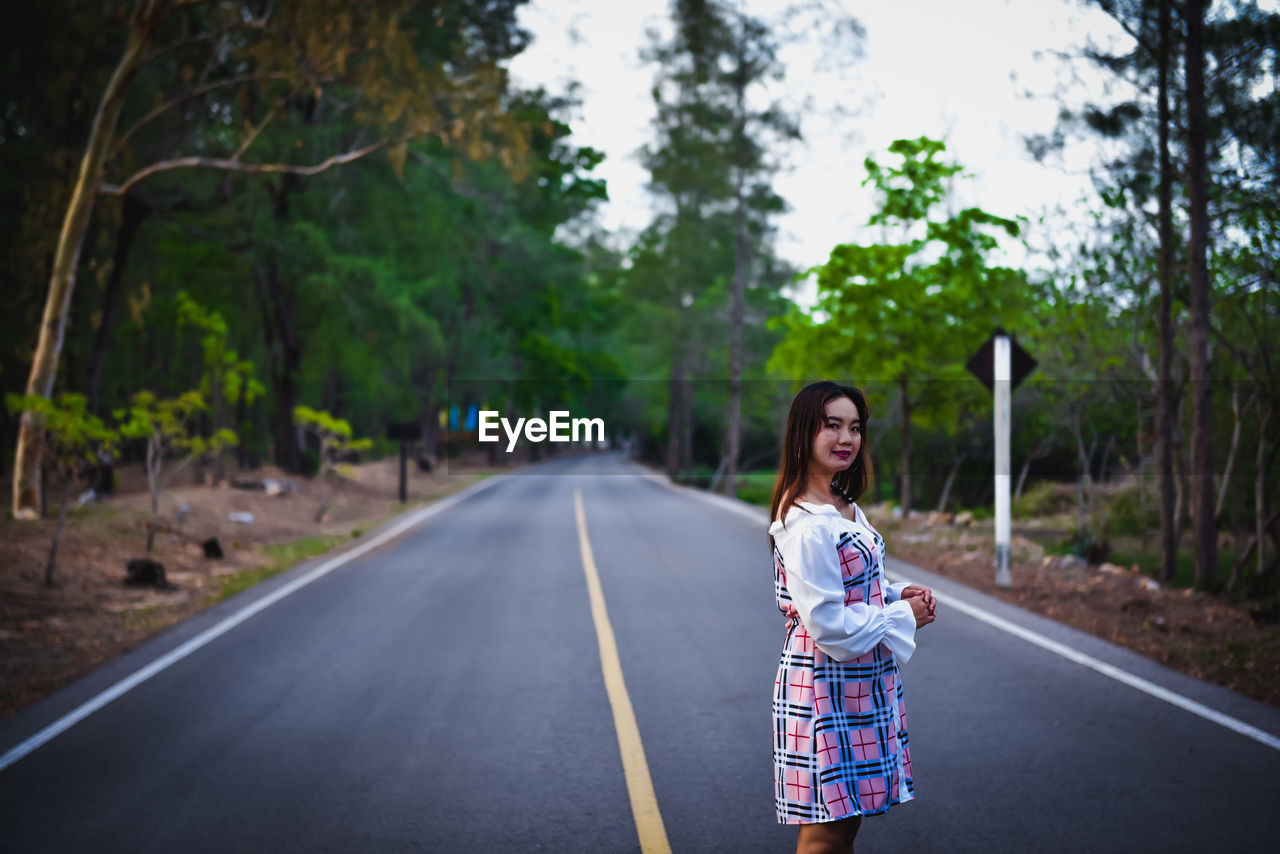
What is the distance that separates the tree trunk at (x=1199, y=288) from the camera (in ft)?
39.9

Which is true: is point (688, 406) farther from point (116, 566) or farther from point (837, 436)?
point (837, 436)

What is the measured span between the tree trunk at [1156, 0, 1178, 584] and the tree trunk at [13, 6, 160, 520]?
49.3 feet

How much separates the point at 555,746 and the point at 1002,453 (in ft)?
28.2

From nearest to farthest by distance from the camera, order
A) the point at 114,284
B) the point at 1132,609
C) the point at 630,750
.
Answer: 1. the point at 630,750
2. the point at 1132,609
3. the point at 114,284

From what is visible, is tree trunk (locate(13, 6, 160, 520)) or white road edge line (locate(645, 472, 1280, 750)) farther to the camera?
tree trunk (locate(13, 6, 160, 520))

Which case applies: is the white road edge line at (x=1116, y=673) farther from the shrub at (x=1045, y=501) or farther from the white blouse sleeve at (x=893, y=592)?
the shrub at (x=1045, y=501)

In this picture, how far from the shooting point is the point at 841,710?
10.1 ft

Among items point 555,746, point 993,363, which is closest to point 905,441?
point 993,363

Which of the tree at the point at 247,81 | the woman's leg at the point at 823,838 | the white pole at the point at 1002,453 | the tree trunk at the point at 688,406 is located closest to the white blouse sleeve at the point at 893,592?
the woman's leg at the point at 823,838

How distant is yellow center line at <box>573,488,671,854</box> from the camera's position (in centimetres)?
471

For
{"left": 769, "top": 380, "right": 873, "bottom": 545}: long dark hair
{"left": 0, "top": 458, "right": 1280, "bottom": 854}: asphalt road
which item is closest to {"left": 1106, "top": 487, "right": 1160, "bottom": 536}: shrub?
{"left": 0, "top": 458, "right": 1280, "bottom": 854}: asphalt road

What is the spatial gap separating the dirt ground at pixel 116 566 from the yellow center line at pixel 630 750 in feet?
13.7

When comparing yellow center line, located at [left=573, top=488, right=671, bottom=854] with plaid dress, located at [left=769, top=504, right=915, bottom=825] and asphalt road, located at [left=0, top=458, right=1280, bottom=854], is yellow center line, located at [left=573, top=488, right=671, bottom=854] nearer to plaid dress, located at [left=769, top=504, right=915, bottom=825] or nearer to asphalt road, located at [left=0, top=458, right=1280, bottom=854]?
asphalt road, located at [left=0, top=458, right=1280, bottom=854]

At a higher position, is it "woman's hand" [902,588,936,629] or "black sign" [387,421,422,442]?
"black sign" [387,421,422,442]
